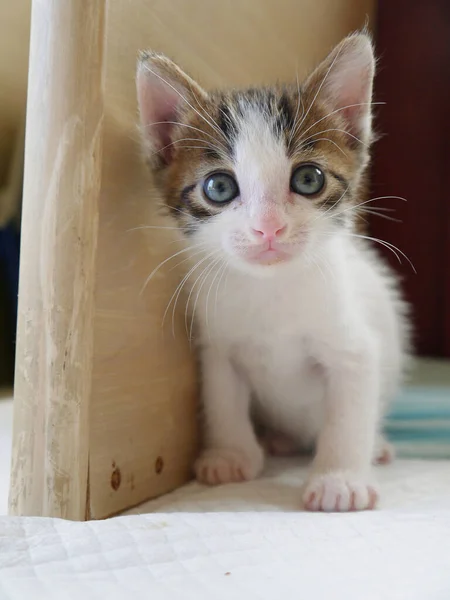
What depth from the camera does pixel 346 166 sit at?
1.32m

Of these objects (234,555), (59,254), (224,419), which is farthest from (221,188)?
(234,555)

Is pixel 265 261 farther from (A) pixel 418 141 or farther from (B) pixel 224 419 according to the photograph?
(A) pixel 418 141

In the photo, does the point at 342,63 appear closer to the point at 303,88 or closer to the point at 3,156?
the point at 303,88

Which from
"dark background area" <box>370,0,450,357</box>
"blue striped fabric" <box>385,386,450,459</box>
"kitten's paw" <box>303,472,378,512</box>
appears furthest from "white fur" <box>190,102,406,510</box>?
"dark background area" <box>370,0,450,357</box>

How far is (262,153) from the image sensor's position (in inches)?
46.1

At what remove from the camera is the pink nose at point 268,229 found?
1.09m

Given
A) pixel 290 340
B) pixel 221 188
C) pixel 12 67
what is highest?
pixel 12 67

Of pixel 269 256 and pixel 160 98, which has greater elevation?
pixel 160 98

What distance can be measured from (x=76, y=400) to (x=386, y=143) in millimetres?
1968

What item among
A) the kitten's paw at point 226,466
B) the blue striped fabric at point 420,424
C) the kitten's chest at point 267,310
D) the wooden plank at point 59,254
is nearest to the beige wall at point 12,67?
the wooden plank at point 59,254

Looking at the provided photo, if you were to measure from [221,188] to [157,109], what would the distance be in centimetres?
22

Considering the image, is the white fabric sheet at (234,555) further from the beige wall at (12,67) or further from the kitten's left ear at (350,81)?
the beige wall at (12,67)

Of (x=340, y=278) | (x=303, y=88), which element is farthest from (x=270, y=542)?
(x=303, y=88)

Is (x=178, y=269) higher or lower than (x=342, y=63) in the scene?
lower
